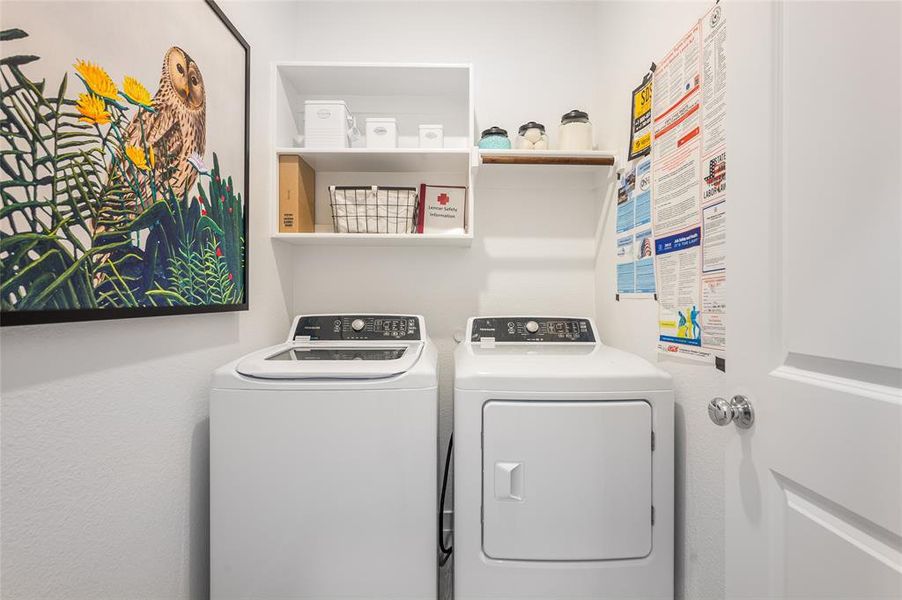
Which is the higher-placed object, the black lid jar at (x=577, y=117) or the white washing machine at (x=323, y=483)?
the black lid jar at (x=577, y=117)

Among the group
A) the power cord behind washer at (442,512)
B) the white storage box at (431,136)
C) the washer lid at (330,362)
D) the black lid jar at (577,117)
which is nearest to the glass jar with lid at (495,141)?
the white storage box at (431,136)

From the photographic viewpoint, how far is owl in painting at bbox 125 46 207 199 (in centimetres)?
97

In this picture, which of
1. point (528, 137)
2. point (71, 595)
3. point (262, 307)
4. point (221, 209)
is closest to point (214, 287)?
point (221, 209)

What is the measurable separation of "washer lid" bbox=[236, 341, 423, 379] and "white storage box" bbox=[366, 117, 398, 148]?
0.85 meters

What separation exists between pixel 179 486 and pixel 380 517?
1.92 ft

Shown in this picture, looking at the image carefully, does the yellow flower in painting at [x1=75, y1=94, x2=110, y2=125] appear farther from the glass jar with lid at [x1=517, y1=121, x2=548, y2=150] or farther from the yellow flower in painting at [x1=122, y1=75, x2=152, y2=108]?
the glass jar with lid at [x1=517, y1=121, x2=548, y2=150]

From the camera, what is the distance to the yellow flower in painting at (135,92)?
0.90m

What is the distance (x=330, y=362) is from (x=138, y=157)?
715 millimetres

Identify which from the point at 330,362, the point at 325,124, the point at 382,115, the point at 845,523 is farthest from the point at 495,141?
the point at 845,523

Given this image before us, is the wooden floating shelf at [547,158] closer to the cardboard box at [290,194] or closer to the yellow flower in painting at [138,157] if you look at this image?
the cardboard box at [290,194]

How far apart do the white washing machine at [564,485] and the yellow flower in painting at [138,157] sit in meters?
0.99

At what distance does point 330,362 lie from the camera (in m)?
1.22

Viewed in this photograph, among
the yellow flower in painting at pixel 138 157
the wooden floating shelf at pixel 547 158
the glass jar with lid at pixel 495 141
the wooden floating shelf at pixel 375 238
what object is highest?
the glass jar with lid at pixel 495 141

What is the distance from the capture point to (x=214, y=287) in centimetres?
122
